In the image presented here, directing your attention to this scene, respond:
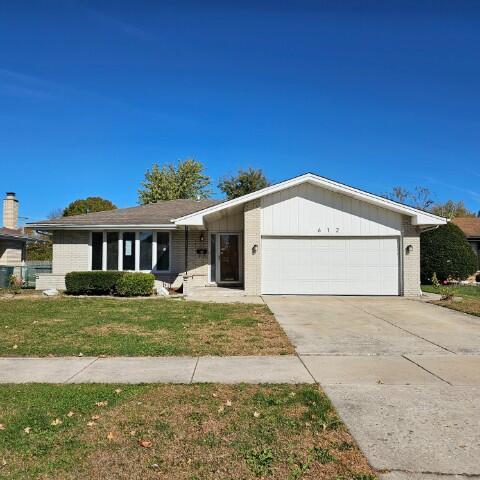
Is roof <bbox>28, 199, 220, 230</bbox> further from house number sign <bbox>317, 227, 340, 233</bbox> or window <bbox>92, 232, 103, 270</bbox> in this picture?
house number sign <bbox>317, 227, 340, 233</bbox>

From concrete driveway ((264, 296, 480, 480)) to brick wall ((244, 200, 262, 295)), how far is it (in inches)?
173

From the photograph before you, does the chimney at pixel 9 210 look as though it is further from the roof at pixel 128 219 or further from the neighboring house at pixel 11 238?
the roof at pixel 128 219

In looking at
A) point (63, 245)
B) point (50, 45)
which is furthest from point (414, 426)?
point (63, 245)

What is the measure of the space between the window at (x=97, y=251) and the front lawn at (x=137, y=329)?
495cm

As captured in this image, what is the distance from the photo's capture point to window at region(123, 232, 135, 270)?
18500 mm

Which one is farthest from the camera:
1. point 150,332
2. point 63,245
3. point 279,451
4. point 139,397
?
point 63,245

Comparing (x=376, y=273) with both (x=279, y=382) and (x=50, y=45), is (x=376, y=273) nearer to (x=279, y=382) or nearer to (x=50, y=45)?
(x=279, y=382)

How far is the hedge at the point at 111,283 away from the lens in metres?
15.4

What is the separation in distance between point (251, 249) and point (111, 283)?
5.34 metres

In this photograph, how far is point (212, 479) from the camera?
3191 millimetres

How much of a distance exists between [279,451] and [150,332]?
5757 millimetres

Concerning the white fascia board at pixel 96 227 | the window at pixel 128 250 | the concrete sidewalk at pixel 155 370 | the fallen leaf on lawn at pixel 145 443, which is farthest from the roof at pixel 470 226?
the fallen leaf on lawn at pixel 145 443

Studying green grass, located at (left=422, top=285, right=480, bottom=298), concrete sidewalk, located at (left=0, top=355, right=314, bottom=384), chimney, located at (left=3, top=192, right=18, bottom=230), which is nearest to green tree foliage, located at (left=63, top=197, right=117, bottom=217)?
chimney, located at (left=3, top=192, right=18, bottom=230)

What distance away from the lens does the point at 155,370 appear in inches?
243
